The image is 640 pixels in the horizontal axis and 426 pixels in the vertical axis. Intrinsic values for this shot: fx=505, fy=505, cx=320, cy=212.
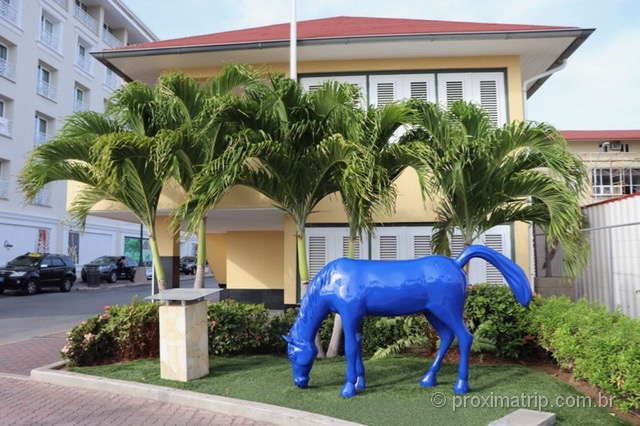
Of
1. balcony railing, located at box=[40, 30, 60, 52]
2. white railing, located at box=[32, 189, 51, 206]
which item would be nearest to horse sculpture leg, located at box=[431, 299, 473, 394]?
white railing, located at box=[32, 189, 51, 206]

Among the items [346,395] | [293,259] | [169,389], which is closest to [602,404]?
[346,395]

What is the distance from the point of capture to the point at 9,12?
2586cm

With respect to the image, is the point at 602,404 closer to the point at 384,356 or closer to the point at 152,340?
the point at 384,356

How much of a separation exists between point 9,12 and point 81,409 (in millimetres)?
27246

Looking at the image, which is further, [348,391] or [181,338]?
[181,338]

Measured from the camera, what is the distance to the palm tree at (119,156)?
23.4ft

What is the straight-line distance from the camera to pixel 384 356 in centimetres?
721

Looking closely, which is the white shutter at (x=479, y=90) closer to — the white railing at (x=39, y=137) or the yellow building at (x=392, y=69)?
the yellow building at (x=392, y=69)

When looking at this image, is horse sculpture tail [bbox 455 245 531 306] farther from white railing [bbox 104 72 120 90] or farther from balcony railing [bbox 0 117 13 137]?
white railing [bbox 104 72 120 90]

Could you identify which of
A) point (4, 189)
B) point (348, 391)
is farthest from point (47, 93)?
point (348, 391)

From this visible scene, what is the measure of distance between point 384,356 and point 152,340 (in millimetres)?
3494

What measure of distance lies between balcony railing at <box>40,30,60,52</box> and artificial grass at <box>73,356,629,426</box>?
28.0 metres

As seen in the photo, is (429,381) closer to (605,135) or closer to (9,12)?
(9,12)

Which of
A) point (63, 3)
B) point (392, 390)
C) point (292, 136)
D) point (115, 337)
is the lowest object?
point (392, 390)
